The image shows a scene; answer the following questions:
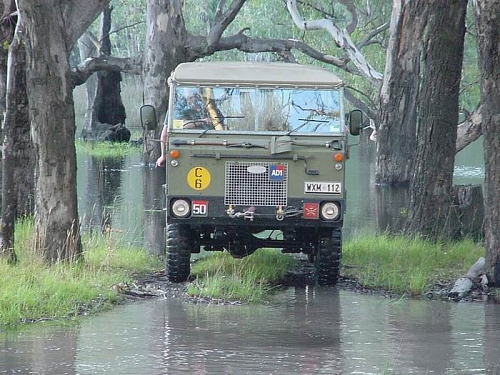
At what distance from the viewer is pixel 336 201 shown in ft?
44.1

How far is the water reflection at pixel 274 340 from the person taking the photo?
9.36m

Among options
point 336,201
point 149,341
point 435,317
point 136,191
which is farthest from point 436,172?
point 136,191

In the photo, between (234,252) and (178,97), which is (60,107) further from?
(234,252)

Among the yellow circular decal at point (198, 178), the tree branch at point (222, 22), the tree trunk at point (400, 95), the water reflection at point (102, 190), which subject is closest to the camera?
the yellow circular decal at point (198, 178)

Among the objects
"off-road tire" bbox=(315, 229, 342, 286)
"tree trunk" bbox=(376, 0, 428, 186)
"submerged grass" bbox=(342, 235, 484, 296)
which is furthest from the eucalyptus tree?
"tree trunk" bbox=(376, 0, 428, 186)

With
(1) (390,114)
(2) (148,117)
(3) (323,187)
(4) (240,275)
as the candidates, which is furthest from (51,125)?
(1) (390,114)

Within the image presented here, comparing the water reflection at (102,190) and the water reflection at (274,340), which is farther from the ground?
the water reflection at (102,190)

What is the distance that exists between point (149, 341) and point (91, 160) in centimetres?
2884

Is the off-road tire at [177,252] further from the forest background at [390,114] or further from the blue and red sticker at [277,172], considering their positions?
the blue and red sticker at [277,172]

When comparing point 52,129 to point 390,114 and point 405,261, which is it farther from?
point 390,114

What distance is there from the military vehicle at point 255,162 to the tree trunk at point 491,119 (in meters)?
1.55

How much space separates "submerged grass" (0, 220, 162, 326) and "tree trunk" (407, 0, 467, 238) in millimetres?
4283

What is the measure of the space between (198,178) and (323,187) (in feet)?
4.59

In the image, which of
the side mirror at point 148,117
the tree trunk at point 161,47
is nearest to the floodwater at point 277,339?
the side mirror at point 148,117
